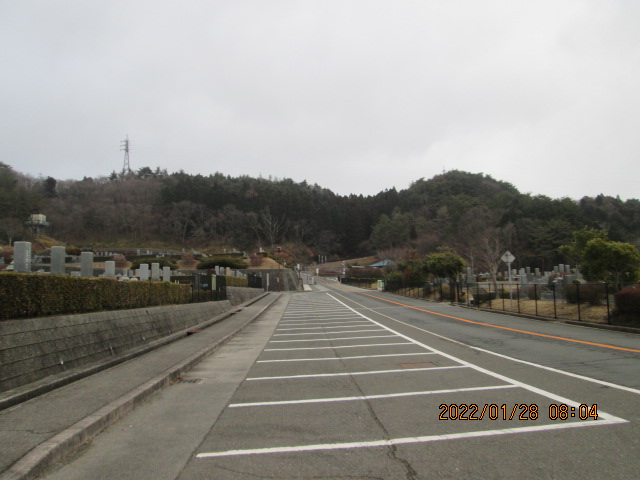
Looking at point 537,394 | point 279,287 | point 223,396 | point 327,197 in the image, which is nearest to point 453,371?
point 537,394

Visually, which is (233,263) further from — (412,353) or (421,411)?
(421,411)

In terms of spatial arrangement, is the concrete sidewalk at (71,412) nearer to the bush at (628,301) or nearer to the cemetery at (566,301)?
the bush at (628,301)

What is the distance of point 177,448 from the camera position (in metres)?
4.73

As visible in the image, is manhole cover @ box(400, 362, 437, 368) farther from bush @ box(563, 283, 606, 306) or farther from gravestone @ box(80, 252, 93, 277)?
bush @ box(563, 283, 606, 306)

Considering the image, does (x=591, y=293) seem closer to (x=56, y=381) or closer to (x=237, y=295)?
(x=56, y=381)

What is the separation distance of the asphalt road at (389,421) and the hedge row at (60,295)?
2.49m

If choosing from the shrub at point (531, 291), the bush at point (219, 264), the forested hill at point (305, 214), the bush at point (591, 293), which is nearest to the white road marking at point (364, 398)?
the bush at point (591, 293)

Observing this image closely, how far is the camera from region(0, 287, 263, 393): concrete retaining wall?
239 inches

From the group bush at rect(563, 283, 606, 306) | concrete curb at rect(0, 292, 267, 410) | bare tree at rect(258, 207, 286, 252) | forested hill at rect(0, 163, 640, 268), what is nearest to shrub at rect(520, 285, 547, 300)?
bush at rect(563, 283, 606, 306)

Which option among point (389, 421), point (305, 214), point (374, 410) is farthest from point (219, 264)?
point (305, 214)

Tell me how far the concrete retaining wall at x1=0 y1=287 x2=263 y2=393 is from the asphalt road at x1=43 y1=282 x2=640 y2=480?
1799 millimetres

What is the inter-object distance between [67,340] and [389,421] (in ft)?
19.0

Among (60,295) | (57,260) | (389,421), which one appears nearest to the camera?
(389,421)

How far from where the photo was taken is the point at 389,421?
18.0 feet
